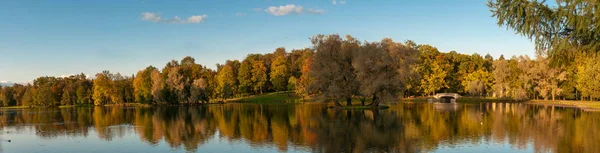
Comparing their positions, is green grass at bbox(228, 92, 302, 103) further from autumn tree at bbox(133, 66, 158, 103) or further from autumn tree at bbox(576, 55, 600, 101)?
autumn tree at bbox(576, 55, 600, 101)

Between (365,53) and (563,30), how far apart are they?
41.6 m

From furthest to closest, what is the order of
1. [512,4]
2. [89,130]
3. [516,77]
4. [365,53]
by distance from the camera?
[516,77] < [365,53] < [89,130] < [512,4]

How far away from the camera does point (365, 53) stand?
63.5 metres

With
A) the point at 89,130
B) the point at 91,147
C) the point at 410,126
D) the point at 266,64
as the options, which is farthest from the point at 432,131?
the point at 266,64

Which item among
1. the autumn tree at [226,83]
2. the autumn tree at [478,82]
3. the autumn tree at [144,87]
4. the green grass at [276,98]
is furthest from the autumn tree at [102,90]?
the autumn tree at [478,82]

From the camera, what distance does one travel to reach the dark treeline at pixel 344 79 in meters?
65.1

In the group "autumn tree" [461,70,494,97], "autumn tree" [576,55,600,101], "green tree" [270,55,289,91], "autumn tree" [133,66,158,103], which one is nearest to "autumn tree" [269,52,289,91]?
"green tree" [270,55,289,91]

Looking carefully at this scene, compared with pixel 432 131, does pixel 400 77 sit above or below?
above

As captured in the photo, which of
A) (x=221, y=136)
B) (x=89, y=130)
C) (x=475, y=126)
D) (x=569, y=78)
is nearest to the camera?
(x=221, y=136)

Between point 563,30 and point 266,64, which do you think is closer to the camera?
point 563,30

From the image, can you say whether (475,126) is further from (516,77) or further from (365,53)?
(516,77)

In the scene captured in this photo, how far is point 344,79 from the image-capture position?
6638 cm

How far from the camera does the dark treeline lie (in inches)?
2562

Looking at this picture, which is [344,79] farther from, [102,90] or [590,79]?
[102,90]
